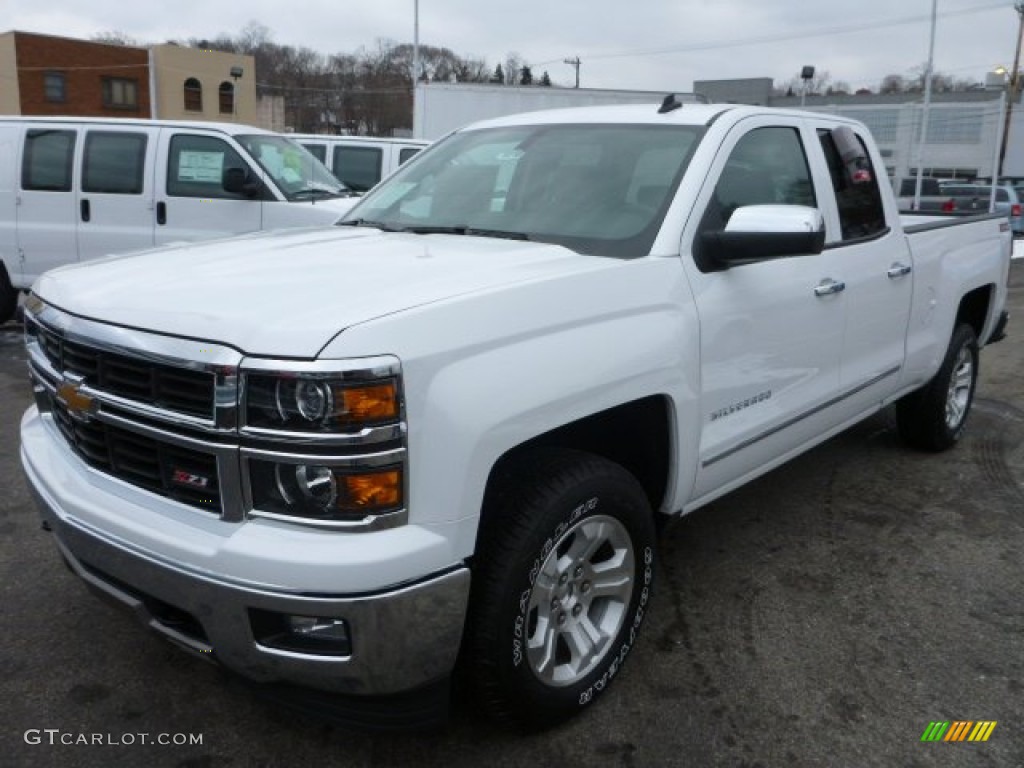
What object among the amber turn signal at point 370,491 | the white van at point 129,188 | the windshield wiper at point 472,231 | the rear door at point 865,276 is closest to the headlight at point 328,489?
the amber turn signal at point 370,491

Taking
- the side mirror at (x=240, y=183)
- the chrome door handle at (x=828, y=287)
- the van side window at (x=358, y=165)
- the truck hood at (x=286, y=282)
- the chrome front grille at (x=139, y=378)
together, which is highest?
the van side window at (x=358, y=165)

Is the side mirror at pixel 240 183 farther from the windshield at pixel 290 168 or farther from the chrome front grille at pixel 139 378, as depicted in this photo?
the chrome front grille at pixel 139 378

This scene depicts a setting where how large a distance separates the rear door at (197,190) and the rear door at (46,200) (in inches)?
36.4

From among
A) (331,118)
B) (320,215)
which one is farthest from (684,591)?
(331,118)

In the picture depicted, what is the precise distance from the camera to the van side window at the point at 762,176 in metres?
3.27

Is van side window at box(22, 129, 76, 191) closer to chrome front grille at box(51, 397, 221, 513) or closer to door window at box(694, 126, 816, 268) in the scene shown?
chrome front grille at box(51, 397, 221, 513)

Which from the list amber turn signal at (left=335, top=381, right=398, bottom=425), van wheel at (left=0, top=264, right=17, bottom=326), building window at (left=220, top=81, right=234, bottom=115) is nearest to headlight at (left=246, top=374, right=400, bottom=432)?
amber turn signal at (left=335, top=381, right=398, bottom=425)

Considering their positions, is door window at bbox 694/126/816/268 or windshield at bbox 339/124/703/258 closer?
windshield at bbox 339/124/703/258

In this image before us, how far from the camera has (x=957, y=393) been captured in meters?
5.46

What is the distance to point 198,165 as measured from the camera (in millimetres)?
8289

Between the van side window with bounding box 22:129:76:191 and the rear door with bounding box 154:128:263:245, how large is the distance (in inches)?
38.1

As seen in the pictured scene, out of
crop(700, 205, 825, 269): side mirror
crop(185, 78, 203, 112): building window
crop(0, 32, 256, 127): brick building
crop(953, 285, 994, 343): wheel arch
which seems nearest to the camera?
crop(700, 205, 825, 269): side mirror

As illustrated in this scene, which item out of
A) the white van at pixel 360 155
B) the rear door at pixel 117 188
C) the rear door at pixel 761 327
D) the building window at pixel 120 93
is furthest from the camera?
the building window at pixel 120 93

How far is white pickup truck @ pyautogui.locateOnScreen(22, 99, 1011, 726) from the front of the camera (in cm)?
207
